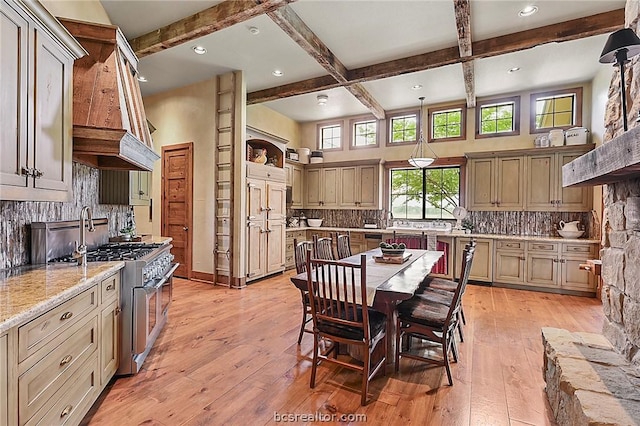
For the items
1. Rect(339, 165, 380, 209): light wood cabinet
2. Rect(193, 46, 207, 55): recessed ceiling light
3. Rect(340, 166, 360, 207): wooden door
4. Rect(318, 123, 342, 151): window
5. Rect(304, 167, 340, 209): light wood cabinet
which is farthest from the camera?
Rect(318, 123, 342, 151): window

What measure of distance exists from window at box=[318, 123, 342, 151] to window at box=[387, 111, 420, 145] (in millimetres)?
1183

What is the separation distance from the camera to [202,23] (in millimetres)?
3375

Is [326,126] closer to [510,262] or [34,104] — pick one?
[510,262]

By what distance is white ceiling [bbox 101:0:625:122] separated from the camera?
328 centimetres

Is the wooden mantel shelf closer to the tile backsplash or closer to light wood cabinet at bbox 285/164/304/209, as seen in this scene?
the tile backsplash

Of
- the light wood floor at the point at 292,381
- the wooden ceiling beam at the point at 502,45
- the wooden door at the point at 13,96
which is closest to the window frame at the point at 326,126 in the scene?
the wooden ceiling beam at the point at 502,45

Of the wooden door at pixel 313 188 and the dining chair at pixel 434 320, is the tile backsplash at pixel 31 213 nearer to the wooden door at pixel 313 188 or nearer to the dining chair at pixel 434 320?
the dining chair at pixel 434 320

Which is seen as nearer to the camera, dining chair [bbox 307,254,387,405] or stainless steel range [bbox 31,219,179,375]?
dining chair [bbox 307,254,387,405]

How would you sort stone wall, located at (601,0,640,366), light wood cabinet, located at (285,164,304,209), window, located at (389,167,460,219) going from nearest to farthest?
1. stone wall, located at (601,0,640,366)
2. window, located at (389,167,460,219)
3. light wood cabinet, located at (285,164,304,209)

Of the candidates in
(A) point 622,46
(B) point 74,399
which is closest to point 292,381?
(B) point 74,399

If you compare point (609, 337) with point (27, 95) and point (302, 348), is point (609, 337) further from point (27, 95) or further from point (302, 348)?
point (27, 95)

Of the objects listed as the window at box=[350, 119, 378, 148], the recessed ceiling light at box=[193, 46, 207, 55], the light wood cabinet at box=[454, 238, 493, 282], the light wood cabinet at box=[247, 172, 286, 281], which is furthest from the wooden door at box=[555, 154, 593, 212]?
the recessed ceiling light at box=[193, 46, 207, 55]

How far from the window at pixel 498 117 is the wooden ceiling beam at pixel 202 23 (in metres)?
4.39

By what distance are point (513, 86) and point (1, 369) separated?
21.3 feet
